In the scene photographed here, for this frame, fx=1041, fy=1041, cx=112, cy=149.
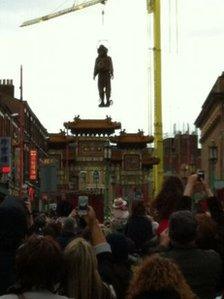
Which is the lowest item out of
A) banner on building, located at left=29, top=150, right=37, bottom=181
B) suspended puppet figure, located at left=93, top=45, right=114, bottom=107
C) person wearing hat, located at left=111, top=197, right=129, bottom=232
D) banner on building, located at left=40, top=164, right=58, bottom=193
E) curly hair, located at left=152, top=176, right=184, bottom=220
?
person wearing hat, located at left=111, top=197, right=129, bottom=232

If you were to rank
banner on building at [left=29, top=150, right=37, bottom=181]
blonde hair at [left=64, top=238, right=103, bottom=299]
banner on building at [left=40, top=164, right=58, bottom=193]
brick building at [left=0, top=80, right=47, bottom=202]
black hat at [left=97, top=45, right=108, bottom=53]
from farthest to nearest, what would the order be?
banner on building at [left=29, top=150, right=37, bottom=181] → brick building at [left=0, top=80, right=47, bottom=202] → black hat at [left=97, top=45, right=108, bottom=53] → banner on building at [left=40, top=164, right=58, bottom=193] → blonde hair at [left=64, top=238, right=103, bottom=299]

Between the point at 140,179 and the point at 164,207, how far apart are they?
193ft

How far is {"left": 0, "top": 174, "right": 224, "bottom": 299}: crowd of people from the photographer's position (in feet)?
20.8

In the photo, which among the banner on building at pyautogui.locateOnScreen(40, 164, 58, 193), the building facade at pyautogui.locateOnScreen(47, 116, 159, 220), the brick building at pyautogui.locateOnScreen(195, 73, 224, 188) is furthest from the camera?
the brick building at pyautogui.locateOnScreen(195, 73, 224, 188)

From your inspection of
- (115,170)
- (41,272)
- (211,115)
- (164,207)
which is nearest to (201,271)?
(41,272)

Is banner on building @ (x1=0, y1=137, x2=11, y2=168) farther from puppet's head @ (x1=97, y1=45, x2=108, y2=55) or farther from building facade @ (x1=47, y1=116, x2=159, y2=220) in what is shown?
puppet's head @ (x1=97, y1=45, x2=108, y2=55)

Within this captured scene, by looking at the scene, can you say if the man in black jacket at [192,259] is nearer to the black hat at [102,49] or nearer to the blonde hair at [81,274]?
the blonde hair at [81,274]

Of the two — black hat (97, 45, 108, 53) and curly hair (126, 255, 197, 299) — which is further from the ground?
black hat (97, 45, 108, 53)

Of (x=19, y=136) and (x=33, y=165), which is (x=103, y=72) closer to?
(x=33, y=165)

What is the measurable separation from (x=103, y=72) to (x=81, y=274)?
121 feet

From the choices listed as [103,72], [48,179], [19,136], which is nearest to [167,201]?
[48,179]

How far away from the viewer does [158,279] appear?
6.23 meters

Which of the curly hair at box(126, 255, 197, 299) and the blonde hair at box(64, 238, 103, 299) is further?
the blonde hair at box(64, 238, 103, 299)

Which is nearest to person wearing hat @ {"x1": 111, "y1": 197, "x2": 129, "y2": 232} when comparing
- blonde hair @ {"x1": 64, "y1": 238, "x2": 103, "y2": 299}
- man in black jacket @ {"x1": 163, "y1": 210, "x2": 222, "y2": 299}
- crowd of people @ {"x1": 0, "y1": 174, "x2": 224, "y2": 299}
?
crowd of people @ {"x1": 0, "y1": 174, "x2": 224, "y2": 299}
